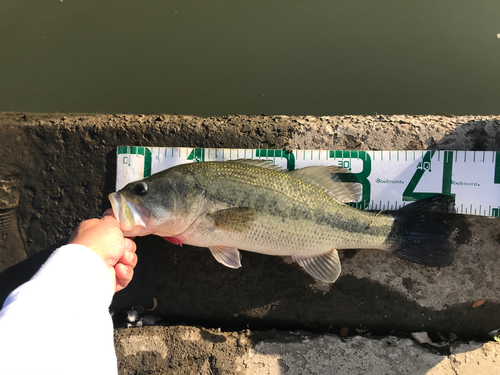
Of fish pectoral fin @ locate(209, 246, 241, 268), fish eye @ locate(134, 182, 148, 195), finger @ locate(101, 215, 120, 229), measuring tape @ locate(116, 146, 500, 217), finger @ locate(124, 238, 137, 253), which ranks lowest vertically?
fish pectoral fin @ locate(209, 246, 241, 268)

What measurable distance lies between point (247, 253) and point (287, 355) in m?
0.98

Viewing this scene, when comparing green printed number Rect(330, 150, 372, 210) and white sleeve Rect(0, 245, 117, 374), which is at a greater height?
green printed number Rect(330, 150, 372, 210)

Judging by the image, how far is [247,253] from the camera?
9.43ft

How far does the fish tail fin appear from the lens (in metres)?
2.57

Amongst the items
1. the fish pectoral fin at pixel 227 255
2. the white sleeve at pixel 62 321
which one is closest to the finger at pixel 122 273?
the white sleeve at pixel 62 321

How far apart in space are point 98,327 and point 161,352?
1.34 m

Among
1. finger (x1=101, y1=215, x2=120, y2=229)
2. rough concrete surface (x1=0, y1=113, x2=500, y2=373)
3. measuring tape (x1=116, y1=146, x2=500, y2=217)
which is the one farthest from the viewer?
rough concrete surface (x1=0, y1=113, x2=500, y2=373)

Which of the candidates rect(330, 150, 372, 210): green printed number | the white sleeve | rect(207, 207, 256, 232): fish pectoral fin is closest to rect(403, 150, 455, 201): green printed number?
rect(330, 150, 372, 210): green printed number

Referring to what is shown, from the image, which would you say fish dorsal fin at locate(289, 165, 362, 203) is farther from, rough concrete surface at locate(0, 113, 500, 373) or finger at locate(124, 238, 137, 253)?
finger at locate(124, 238, 137, 253)

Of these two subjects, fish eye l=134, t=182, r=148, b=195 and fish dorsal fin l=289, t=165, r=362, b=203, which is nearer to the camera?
fish eye l=134, t=182, r=148, b=195

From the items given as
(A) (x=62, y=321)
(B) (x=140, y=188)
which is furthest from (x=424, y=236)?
(A) (x=62, y=321)

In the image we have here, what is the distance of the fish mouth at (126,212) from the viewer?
2.19 m

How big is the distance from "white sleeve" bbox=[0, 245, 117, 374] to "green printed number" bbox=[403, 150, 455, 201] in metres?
2.54

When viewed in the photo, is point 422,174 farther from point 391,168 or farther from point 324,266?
point 324,266
